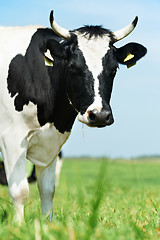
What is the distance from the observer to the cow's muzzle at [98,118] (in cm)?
428

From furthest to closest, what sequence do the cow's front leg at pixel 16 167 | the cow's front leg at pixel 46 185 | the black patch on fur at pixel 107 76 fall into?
the cow's front leg at pixel 46 185 < the cow's front leg at pixel 16 167 < the black patch on fur at pixel 107 76

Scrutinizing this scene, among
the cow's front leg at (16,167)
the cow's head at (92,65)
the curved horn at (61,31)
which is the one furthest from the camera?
the curved horn at (61,31)

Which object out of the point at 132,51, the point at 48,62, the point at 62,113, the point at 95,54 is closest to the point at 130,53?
the point at 132,51

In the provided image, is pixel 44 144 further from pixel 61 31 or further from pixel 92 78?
pixel 61 31

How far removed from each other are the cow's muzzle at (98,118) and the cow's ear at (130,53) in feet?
3.95

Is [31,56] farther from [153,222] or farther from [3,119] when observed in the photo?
[153,222]

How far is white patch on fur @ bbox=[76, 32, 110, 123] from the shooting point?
4.47 meters

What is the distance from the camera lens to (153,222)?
13.5ft

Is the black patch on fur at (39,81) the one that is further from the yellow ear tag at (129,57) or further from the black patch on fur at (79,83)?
the yellow ear tag at (129,57)

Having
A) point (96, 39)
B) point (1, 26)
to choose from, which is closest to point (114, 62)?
point (96, 39)

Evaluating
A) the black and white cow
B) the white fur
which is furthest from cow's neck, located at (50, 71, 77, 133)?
the white fur

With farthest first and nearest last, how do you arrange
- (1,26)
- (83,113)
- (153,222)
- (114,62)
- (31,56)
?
(1,26)
(31,56)
(114,62)
(83,113)
(153,222)

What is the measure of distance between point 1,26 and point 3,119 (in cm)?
209

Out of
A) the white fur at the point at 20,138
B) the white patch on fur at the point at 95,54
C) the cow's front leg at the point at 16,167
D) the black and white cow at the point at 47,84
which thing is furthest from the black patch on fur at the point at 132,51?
the cow's front leg at the point at 16,167
